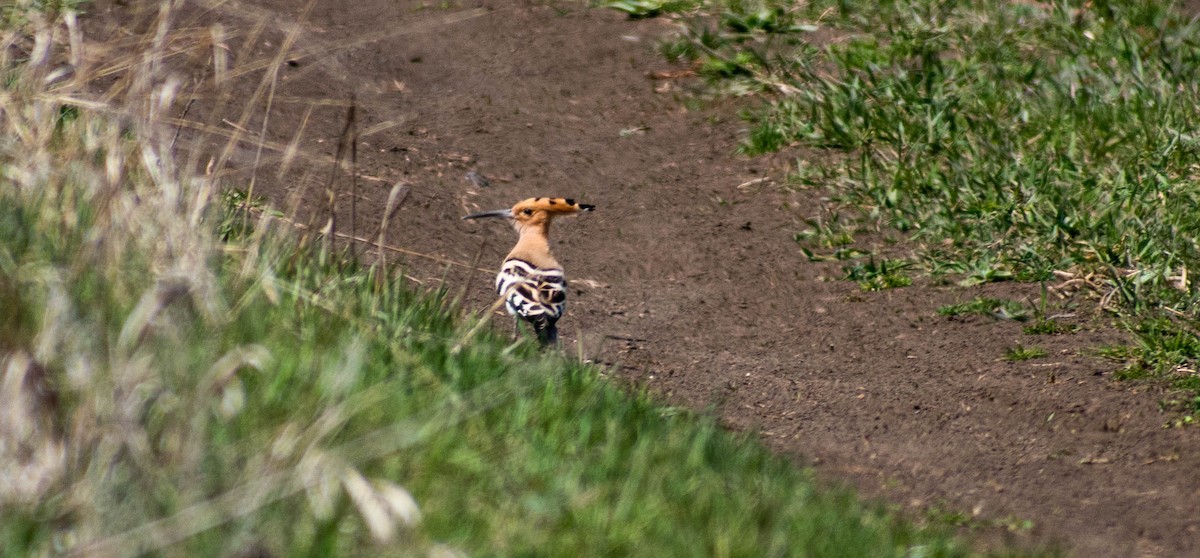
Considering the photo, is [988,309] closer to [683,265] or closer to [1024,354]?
[1024,354]

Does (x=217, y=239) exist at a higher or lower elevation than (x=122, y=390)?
lower

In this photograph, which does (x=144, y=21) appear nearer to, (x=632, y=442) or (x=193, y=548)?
(x=632, y=442)

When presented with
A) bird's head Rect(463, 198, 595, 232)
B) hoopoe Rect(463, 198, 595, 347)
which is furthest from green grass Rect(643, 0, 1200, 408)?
hoopoe Rect(463, 198, 595, 347)

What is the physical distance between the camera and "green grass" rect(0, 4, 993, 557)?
3.24 m

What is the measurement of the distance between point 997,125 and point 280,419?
17.9 feet

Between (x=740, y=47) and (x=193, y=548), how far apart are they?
6934 mm

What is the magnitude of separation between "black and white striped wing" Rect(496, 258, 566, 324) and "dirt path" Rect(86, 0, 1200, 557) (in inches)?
14.6

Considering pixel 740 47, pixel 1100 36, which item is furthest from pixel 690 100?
pixel 1100 36

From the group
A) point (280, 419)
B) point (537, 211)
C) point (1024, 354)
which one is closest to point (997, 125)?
point (1024, 354)

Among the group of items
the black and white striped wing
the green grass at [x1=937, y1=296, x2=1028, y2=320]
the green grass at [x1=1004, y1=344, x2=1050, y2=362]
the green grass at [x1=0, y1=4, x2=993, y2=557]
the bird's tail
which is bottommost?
the green grass at [x1=937, y1=296, x2=1028, y2=320]

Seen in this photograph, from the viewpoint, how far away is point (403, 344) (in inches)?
185

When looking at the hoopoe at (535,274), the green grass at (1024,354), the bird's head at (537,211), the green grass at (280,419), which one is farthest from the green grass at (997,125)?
the green grass at (280,419)

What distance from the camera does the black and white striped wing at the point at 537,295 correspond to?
5793mm

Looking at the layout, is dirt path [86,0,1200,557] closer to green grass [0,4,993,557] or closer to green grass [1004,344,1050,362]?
green grass [1004,344,1050,362]
